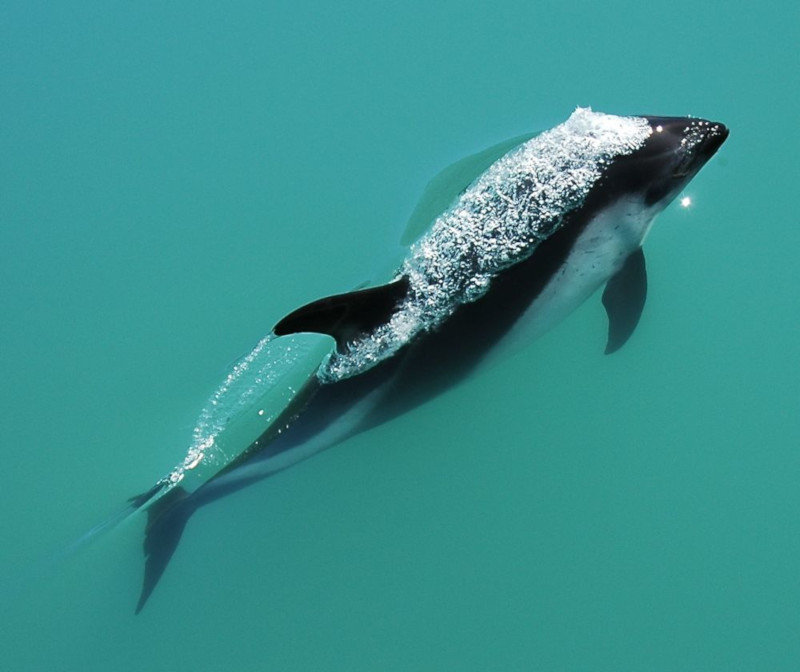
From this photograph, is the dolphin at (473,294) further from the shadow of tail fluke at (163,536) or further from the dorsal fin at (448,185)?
the dorsal fin at (448,185)

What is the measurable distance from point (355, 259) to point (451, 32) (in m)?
2.29

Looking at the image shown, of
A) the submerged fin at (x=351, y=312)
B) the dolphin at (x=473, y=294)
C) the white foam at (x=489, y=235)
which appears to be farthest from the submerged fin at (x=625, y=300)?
the submerged fin at (x=351, y=312)

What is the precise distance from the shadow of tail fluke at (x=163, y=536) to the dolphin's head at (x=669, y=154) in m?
3.39

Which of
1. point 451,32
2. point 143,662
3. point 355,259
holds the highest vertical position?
point 451,32

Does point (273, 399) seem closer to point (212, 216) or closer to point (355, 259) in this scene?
point (355, 259)

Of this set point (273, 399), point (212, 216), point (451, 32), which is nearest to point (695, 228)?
point (451, 32)

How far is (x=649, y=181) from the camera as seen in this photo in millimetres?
5520

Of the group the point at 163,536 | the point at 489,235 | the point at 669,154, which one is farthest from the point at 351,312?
the point at 669,154

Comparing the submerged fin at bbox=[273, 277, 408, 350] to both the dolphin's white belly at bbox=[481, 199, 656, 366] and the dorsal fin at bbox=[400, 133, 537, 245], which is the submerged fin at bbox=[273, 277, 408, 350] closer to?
the dolphin's white belly at bbox=[481, 199, 656, 366]

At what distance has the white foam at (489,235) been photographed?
5.12 m

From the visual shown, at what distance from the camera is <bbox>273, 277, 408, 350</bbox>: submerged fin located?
15.6ft

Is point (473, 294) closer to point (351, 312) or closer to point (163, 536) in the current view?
point (351, 312)

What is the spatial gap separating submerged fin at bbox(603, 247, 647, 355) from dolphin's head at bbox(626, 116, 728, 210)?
0.44 m

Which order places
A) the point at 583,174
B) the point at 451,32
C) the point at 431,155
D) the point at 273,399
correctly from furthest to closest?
the point at 451,32 → the point at 431,155 → the point at 273,399 → the point at 583,174
